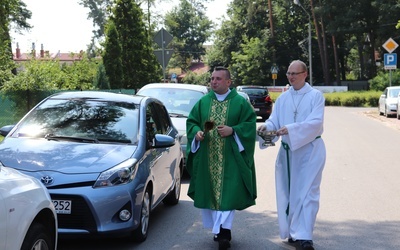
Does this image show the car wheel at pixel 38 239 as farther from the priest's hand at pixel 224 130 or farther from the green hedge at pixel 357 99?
the green hedge at pixel 357 99

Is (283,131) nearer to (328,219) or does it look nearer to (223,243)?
(223,243)

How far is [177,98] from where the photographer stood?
39.9ft

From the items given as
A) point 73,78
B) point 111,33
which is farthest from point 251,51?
point 73,78

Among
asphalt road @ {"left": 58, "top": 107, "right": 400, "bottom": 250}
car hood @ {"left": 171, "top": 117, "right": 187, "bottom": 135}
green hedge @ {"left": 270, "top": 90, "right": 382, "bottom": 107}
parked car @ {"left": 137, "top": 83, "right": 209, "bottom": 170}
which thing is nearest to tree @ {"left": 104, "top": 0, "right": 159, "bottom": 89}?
green hedge @ {"left": 270, "top": 90, "right": 382, "bottom": 107}

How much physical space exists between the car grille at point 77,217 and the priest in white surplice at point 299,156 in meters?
1.91

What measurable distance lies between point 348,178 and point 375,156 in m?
3.48

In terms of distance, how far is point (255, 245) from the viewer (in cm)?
Result: 615

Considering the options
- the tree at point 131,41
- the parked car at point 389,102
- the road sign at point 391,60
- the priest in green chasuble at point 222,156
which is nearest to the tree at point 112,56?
the tree at point 131,41

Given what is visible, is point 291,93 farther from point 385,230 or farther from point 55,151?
point 55,151

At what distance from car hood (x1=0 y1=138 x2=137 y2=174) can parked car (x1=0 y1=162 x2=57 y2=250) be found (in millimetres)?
1266

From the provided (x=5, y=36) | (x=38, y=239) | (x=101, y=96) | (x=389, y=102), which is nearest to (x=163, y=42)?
(x=5, y=36)

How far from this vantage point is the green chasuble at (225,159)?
598cm

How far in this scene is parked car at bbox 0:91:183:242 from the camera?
218 inches

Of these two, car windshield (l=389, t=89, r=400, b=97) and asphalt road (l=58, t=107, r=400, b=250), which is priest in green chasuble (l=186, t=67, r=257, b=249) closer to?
asphalt road (l=58, t=107, r=400, b=250)
